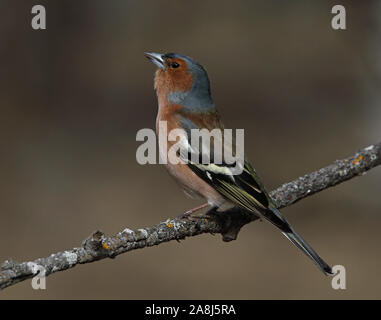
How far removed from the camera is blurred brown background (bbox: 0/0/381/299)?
8156 millimetres

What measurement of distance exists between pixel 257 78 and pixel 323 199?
359 centimetres

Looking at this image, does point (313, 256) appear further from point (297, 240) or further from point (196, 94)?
point (196, 94)

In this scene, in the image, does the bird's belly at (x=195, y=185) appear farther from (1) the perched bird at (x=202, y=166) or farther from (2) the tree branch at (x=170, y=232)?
(2) the tree branch at (x=170, y=232)

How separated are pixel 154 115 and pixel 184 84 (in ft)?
16.9

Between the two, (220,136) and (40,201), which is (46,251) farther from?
(220,136)

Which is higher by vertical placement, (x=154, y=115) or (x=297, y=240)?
(x=154, y=115)

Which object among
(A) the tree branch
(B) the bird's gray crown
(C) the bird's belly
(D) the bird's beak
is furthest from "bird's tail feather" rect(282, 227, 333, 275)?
(D) the bird's beak

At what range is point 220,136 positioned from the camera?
16.3 feet

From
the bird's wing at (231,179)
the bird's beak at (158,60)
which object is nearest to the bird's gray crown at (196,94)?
the bird's beak at (158,60)

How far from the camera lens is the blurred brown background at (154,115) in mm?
8156

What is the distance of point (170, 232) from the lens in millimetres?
4023

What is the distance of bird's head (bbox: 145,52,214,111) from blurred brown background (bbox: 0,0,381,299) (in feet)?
10.3

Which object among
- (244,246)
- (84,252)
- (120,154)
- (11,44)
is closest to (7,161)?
(120,154)

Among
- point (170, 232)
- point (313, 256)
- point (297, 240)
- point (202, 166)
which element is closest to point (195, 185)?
point (202, 166)
